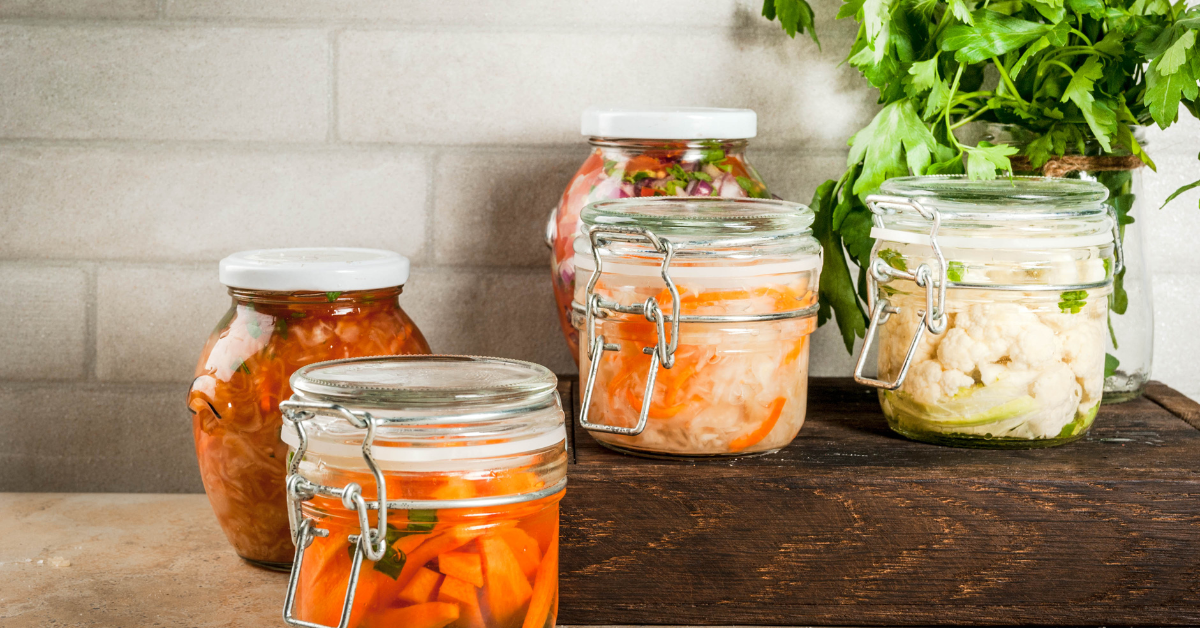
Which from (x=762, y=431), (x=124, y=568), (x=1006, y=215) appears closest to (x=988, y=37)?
(x=1006, y=215)

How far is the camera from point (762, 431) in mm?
763

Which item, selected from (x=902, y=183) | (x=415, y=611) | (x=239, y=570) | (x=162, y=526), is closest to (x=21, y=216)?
(x=162, y=526)

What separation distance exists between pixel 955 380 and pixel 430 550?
0.43 metres

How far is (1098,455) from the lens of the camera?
78 cm

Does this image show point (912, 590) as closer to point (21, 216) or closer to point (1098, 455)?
point (1098, 455)

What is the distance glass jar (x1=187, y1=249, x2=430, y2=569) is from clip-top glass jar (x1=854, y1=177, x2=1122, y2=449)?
0.41 metres

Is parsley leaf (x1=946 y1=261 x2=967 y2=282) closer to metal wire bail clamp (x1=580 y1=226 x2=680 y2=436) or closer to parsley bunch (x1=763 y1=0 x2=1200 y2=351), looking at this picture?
parsley bunch (x1=763 y1=0 x2=1200 y2=351)

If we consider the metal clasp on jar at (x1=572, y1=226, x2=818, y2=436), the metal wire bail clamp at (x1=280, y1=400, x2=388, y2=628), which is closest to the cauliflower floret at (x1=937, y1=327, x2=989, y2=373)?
the metal clasp on jar at (x1=572, y1=226, x2=818, y2=436)

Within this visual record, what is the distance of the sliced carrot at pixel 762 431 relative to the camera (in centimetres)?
76

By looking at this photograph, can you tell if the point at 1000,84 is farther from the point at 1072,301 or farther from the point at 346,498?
the point at 346,498

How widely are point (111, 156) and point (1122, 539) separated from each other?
1.04 metres

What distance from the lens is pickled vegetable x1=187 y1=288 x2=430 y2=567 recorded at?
2.69 ft

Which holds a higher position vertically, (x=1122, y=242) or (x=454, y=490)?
(x=1122, y=242)

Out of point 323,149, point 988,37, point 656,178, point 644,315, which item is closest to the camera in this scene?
point 644,315
